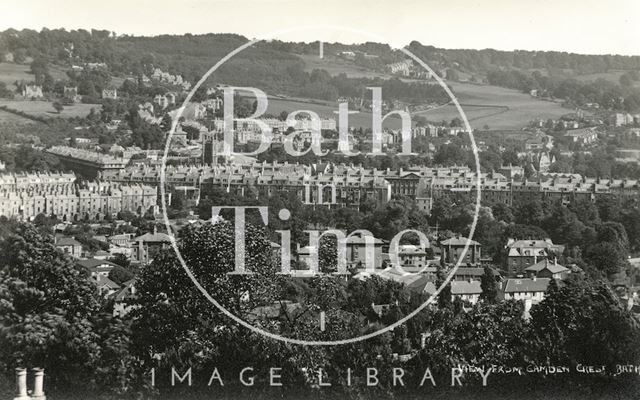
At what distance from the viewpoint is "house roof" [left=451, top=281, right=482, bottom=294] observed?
45.1 ft

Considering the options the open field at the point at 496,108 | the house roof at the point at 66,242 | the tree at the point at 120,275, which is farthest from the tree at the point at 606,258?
the open field at the point at 496,108

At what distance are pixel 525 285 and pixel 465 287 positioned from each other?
3.09 ft

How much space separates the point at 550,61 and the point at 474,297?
1068cm

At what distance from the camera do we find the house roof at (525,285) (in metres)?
14.1

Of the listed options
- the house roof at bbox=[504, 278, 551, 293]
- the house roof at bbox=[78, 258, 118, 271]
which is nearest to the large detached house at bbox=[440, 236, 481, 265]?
the house roof at bbox=[504, 278, 551, 293]

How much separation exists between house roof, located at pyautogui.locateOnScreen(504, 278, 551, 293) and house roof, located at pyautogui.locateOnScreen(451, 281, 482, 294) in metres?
0.46

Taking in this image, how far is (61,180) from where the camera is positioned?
20922mm

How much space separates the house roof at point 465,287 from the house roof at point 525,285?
0.46 meters

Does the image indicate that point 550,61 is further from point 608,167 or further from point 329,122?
point 329,122

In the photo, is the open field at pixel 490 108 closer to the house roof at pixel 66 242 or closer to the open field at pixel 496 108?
the open field at pixel 496 108

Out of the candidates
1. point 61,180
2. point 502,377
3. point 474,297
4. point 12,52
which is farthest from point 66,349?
point 12,52

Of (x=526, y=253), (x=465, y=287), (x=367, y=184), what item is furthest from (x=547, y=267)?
(x=367, y=184)

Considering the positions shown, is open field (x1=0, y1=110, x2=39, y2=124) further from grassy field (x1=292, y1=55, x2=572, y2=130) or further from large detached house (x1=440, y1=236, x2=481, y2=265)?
large detached house (x1=440, y1=236, x2=481, y2=265)

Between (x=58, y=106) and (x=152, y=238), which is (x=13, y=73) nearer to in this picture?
(x=58, y=106)
